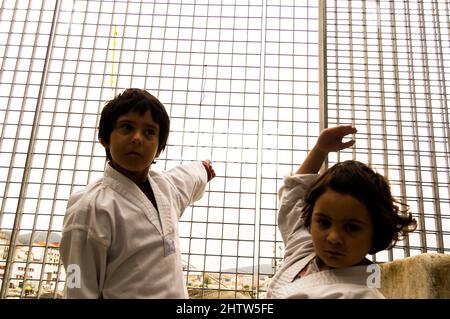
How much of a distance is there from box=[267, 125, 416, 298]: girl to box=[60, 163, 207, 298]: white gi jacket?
0.24 metres

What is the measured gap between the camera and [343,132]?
33.9 inches

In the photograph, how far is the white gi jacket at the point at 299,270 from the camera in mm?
624

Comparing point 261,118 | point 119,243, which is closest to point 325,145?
point 119,243

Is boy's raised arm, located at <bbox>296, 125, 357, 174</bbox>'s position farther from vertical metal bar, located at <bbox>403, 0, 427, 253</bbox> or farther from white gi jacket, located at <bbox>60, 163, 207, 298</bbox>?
vertical metal bar, located at <bbox>403, 0, 427, 253</bbox>

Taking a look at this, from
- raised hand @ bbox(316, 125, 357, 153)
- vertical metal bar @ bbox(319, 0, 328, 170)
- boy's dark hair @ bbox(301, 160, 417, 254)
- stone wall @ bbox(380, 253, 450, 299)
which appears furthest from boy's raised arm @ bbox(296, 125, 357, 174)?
vertical metal bar @ bbox(319, 0, 328, 170)

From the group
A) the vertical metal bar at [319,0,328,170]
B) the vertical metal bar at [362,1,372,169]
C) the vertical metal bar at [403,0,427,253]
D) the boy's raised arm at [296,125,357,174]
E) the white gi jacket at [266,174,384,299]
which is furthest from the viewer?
the vertical metal bar at [362,1,372,169]

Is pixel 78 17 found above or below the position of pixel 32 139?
above

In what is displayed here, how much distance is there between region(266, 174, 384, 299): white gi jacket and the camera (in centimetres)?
62

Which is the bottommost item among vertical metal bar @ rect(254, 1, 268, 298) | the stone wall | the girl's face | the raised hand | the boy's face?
the stone wall

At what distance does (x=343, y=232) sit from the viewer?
63cm

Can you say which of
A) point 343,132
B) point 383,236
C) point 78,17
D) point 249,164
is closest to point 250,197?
point 249,164
